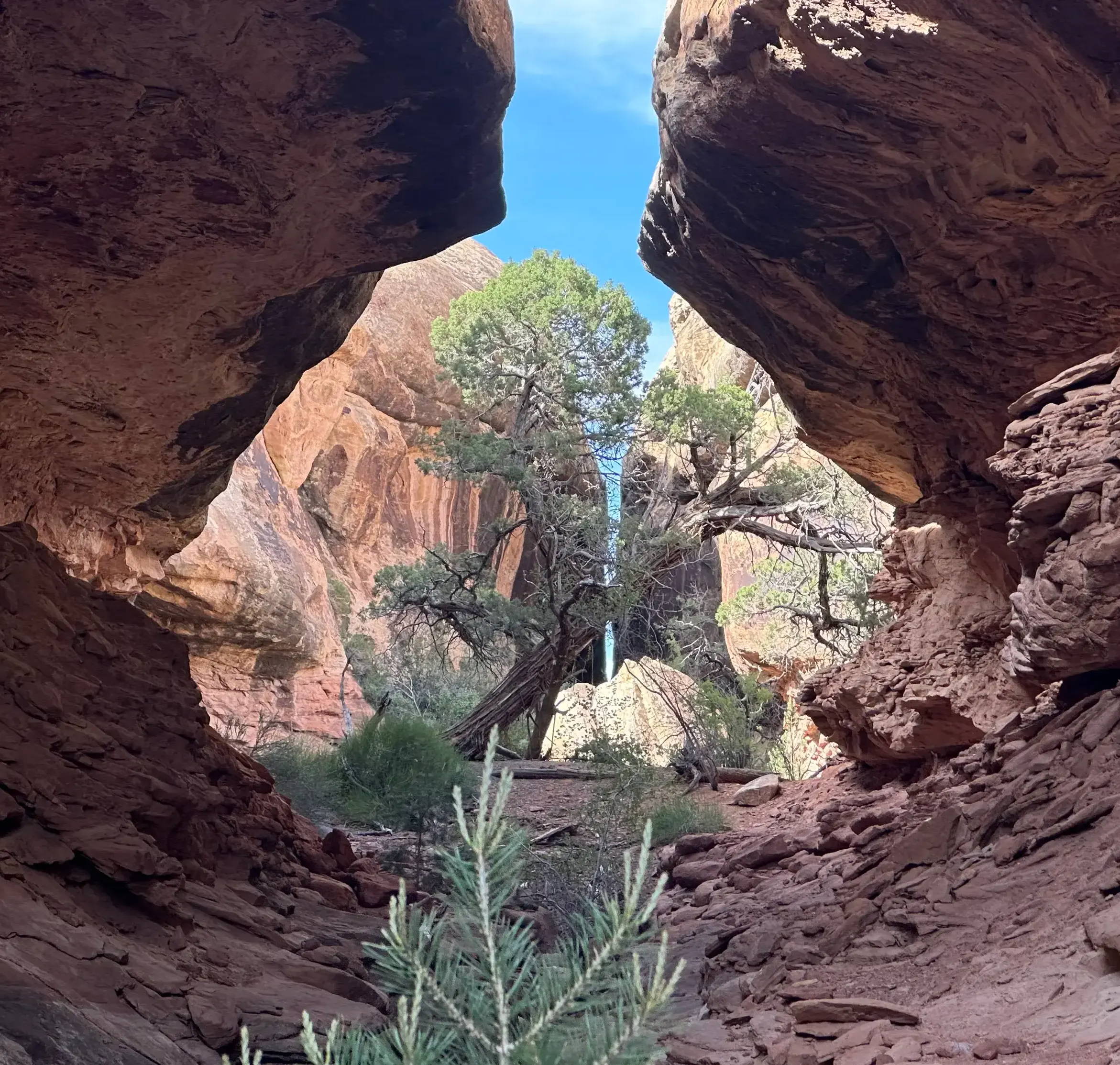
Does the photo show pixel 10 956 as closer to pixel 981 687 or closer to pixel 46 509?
pixel 46 509

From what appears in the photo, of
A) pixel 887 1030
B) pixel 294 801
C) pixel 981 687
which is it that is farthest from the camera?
pixel 294 801

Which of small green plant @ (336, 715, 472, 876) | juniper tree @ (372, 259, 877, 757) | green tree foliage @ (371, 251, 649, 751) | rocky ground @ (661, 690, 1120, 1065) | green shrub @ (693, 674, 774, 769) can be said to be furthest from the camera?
green tree foliage @ (371, 251, 649, 751)

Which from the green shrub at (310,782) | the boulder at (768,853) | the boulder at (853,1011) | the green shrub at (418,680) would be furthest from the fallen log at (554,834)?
the green shrub at (418,680)

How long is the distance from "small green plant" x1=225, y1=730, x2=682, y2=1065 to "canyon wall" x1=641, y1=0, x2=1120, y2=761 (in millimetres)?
3374

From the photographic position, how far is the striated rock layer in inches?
136

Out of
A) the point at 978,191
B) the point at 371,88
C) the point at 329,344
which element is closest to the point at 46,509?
the point at 329,344

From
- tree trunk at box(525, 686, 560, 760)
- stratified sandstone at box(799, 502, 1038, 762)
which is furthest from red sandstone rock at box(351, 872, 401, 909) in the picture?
tree trunk at box(525, 686, 560, 760)

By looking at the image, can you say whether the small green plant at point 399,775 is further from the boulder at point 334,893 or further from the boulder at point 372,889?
the boulder at point 334,893

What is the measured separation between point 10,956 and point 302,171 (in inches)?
141

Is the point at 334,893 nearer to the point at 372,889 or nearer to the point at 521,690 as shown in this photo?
the point at 372,889

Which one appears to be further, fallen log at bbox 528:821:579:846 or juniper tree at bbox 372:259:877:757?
juniper tree at bbox 372:259:877:757

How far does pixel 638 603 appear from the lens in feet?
43.4

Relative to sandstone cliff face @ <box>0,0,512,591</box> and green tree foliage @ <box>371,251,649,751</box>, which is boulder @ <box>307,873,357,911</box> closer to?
sandstone cliff face @ <box>0,0,512,591</box>

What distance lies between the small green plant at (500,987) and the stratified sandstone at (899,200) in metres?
3.89
